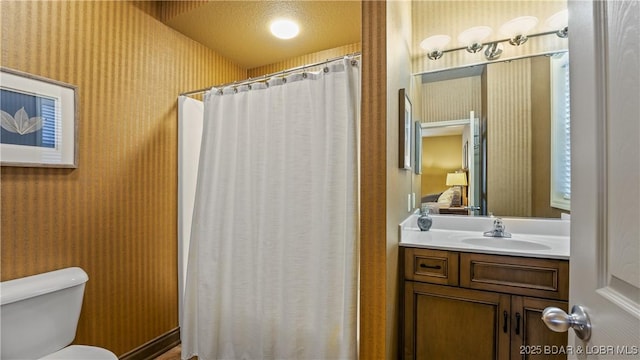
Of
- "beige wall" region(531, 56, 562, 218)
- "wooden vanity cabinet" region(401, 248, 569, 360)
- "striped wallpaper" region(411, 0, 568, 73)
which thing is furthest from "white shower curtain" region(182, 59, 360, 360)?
"beige wall" region(531, 56, 562, 218)

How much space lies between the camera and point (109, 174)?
180cm

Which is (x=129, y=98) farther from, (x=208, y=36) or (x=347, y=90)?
(x=347, y=90)

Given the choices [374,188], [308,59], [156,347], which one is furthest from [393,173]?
[156,347]

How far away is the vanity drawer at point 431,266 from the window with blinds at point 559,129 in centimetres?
92

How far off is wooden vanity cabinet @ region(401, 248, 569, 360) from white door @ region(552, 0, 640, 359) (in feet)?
2.88

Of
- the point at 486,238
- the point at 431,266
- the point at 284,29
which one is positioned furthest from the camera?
the point at 284,29

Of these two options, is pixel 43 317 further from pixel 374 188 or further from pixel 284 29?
pixel 284 29

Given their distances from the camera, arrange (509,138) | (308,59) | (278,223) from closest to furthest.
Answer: (278,223) → (509,138) → (308,59)

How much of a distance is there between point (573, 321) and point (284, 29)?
2234mm

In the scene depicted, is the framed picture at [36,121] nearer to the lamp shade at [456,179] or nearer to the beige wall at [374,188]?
the beige wall at [374,188]

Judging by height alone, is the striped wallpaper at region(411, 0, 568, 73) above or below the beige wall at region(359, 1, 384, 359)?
above

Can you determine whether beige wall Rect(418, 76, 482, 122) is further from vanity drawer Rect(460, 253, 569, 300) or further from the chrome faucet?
vanity drawer Rect(460, 253, 569, 300)

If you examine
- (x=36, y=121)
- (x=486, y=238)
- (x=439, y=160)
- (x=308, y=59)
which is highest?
(x=308, y=59)

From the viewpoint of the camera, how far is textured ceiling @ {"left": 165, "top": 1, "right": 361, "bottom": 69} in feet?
6.24
